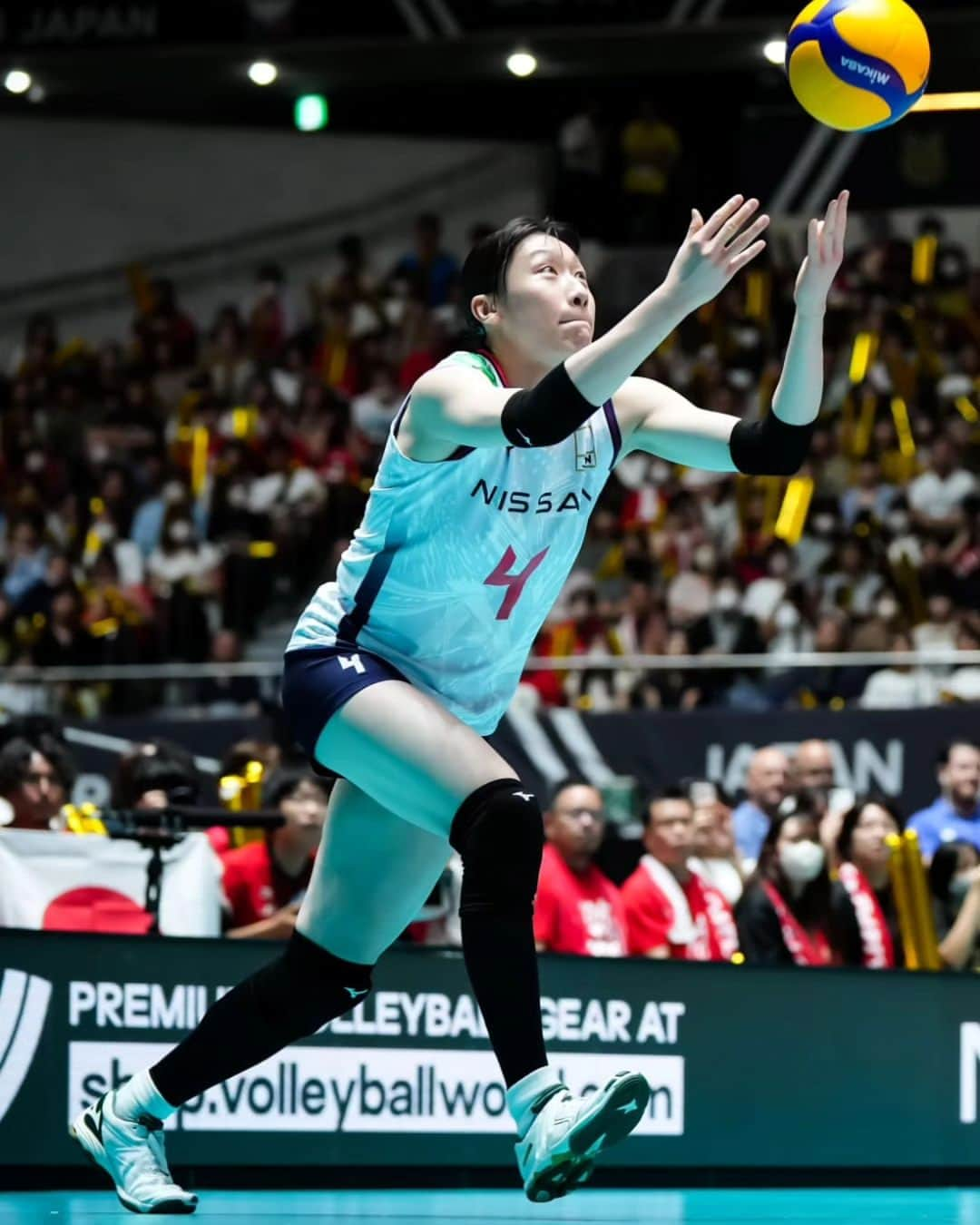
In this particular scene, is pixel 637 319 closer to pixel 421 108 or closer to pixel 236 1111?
pixel 236 1111

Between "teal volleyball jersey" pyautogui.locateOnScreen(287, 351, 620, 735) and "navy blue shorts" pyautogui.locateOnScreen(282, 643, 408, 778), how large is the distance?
0.14ft

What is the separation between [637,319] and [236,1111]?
382cm

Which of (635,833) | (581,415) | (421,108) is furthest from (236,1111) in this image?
(421,108)

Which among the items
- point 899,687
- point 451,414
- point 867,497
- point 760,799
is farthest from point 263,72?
point 451,414

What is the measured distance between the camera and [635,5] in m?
20.1

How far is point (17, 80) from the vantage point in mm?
21141

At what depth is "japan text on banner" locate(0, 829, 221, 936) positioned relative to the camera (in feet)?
25.0

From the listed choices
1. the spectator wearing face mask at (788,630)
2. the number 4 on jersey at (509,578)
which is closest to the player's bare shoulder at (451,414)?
the number 4 on jersey at (509,578)

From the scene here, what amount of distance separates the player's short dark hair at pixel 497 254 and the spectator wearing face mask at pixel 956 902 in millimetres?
4257

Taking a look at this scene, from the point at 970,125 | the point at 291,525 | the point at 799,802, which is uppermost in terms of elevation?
the point at 970,125

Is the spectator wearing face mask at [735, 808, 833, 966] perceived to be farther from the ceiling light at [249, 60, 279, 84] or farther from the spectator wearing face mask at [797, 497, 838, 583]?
the ceiling light at [249, 60, 279, 84]

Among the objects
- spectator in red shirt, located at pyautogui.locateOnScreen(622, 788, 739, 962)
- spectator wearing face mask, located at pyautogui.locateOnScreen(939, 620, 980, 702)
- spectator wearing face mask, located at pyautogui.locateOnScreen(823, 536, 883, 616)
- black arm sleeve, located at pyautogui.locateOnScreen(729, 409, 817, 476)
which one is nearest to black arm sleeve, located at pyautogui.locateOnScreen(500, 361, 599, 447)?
black arm sleeve, located at pyautogui.locateOnScreen(729, 409, 817, 476)

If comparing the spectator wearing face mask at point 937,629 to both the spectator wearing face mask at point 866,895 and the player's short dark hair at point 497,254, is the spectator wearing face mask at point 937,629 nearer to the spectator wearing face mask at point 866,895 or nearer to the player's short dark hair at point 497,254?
the spectator wearing face mask at point 866,895

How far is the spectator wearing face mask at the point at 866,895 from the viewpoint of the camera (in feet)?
28.6
